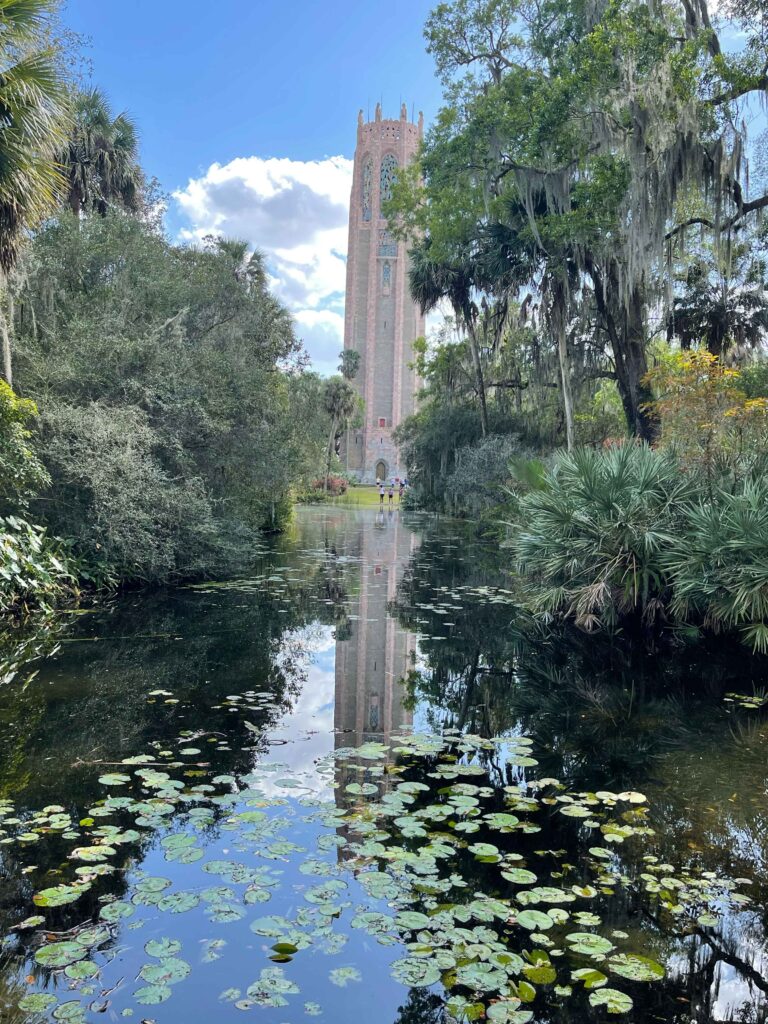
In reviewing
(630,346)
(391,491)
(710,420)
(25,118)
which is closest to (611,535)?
(710,420)

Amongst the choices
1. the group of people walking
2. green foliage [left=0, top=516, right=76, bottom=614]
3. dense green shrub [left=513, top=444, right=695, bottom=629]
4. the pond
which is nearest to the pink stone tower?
the group of people walking

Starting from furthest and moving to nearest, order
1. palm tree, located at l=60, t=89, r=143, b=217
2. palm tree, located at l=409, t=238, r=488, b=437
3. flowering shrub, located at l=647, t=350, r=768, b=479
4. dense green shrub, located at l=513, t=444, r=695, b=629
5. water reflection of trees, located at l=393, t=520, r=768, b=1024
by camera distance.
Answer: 1. palm tree, located at l=409, t=238, r=488, b=437
2. palm tree, located at l=60, t=89, r=143, b=217
3. flowering shrub, located at l=647, t=350, r=768, b=479
4. dense green shrub, located at l=513, t=444, r=695, b=629
5. water reflection of trees, located at l=393, t=520, r=768, b=1024

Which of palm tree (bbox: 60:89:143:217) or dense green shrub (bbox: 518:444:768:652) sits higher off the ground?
palm tree (bbox: 60:89:143:217)

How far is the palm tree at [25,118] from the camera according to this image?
7598 millimetres

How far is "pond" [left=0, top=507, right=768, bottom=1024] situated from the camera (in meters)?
2.55

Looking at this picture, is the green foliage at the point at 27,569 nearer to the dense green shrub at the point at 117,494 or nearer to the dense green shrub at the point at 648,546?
the dense green shrub at the point at 117,494

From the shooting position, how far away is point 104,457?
33.7 ft

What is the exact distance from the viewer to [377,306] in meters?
70.4

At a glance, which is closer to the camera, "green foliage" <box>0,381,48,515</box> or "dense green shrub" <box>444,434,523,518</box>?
"green foliage" <box>0,381,48,515</box>

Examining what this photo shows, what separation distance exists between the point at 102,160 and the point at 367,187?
57024mm

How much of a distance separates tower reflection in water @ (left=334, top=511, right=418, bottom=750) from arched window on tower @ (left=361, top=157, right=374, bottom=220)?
6395cm

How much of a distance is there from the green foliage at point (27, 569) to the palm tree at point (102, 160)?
11.1 meters

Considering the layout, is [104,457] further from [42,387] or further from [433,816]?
[433,816]

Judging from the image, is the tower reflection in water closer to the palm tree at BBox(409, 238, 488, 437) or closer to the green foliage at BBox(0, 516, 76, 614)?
the green foliage at BBox(0, 516, 76, 614)
